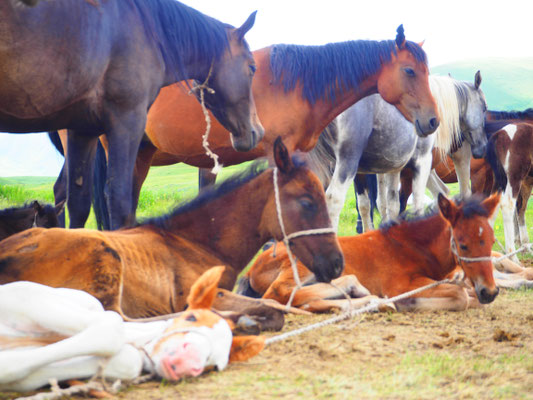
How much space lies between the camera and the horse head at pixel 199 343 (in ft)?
8.60

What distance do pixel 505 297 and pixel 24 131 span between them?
462cm

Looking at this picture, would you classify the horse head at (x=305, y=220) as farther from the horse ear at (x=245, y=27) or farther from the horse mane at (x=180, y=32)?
the horse ear at (x=245, y=27)

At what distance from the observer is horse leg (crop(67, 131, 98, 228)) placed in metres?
5.02

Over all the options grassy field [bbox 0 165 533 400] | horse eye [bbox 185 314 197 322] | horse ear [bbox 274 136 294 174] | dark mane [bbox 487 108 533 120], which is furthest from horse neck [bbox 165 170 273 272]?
dark mane [bbox 487 108 533 120]

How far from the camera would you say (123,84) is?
4402mm

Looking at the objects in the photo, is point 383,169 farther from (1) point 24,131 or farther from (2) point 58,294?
(2) point 58,294

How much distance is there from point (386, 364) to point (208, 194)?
1758 mm

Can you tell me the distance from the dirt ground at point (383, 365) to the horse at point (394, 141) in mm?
2184

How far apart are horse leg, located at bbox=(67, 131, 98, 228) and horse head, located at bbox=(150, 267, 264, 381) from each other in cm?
259

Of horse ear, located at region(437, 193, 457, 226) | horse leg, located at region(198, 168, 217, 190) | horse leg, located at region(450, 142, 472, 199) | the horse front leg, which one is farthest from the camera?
horse leg, located at region(450, 142, 472, 199)

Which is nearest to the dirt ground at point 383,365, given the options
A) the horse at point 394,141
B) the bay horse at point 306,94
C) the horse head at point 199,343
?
the horse head at point 199,343

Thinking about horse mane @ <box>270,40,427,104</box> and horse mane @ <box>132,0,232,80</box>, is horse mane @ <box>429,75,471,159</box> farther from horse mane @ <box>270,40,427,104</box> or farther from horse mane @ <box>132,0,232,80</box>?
horse mane @ <box>132,0,232,80</box>

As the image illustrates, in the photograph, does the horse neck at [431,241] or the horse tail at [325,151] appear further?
the horse tail at [325,151]

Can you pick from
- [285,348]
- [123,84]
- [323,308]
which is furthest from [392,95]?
[285,348]
